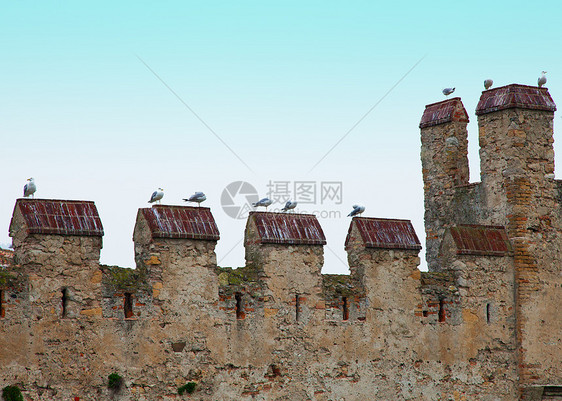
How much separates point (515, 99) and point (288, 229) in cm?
523

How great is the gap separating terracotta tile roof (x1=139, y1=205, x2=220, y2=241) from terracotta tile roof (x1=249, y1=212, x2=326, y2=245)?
31.8 inches

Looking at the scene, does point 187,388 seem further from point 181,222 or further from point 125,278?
point 181,222

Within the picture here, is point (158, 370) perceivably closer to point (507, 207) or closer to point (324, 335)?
point (324, 335)

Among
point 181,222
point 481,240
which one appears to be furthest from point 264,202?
point 481,240

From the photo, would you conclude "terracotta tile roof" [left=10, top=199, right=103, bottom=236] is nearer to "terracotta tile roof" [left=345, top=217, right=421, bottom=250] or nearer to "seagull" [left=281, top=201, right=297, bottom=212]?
"seagull" [left=281, top=201, right=297, bottom=212]

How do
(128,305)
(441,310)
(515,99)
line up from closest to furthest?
1. (128,305)
2. (441,310)
3. (515,99)

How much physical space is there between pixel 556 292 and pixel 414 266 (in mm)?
2951

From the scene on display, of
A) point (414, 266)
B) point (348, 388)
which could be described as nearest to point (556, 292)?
point (414, 266)

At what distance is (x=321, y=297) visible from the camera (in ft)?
54.5

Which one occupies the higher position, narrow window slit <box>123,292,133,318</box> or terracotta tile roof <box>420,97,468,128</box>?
terracotta tile roof <box>420,97,468,128</box>

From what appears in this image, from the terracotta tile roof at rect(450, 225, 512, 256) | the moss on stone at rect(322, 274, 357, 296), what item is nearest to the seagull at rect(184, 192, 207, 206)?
the moss on stone at rect(322, 274, 357, 296)

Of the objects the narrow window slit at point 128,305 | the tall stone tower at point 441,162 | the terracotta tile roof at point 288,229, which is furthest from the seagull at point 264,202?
the tall stone tower at point 441,162

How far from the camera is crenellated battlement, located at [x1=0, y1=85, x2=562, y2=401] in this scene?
14.7 m

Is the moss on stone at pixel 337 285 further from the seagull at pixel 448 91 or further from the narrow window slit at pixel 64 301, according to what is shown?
the seagull at pixel 448 91
